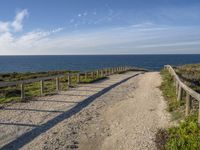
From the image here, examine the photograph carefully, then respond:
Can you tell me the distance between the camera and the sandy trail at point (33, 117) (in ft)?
30.7

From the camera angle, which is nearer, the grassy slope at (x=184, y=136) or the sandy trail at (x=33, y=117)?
the grassy slope at (x=184, y=136)

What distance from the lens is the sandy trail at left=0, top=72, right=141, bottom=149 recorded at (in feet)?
30.7

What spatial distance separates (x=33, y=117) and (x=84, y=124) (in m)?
2.09

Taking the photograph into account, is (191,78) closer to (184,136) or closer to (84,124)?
(84,124)

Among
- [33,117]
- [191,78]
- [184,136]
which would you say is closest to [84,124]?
[33,117]

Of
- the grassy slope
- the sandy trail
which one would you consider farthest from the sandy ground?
the grassy slope

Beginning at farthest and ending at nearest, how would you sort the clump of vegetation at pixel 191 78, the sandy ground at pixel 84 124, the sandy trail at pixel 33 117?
the clump of vegetation at pixel 191 78
the sandy trail at pixel 33 117
the sandy ground at pixel 84 124

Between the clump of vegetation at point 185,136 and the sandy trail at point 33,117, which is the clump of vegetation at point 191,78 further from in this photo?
the clump of vegetation at point 185,136

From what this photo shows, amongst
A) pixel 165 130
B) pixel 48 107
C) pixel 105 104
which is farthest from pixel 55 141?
pixel 105 104

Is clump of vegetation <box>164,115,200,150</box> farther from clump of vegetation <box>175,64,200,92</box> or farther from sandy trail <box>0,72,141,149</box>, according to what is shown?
clump of vegetation <box>175,64,200,92</box>

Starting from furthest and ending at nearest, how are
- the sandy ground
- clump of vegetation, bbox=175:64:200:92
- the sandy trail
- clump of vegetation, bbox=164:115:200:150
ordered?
1. clump of vegetation, bbox=175:64:200:92
2. the sandy trail
3. the sandy ground
4. clump of vegetation, bbox=164:115:200:150

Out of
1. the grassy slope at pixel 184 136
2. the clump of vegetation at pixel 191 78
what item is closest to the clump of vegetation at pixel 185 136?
the grassy slope at pixel 184 136

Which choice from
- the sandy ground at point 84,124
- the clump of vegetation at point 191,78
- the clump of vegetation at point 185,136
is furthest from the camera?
the clump of vegetation at point 191,78

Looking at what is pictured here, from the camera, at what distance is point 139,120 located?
38.9 ft
